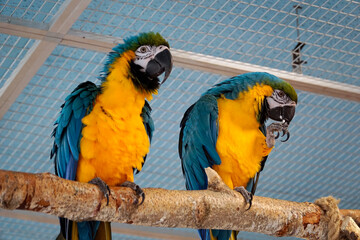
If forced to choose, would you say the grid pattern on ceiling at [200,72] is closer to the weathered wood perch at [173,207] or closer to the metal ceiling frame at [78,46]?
the metal ceiling frame at [78,46]

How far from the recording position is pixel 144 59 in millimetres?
1749

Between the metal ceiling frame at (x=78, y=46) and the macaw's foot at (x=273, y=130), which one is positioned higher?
the metal ceiling frame at (x=78, y=46)

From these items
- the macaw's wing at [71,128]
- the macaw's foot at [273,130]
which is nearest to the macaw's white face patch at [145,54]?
the macaw's wing at [71,128]

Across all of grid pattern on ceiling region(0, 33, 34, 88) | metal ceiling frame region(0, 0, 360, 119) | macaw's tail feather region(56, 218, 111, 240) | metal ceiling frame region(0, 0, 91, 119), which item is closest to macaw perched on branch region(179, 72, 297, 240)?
metal ceiling frame region(0, 0, 360, 119)

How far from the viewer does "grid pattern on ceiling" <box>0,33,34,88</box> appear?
6.63ft

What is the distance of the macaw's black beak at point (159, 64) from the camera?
1.74 meters

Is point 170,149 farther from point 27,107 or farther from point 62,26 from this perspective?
point 62,26

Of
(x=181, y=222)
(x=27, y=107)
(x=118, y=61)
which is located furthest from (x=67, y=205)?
(x=27, y=107)

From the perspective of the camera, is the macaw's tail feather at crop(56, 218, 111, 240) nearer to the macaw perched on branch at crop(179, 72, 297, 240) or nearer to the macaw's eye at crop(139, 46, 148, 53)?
the macaw perched on branch at crop(179, 72, 297, 240)

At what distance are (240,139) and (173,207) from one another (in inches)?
19.7

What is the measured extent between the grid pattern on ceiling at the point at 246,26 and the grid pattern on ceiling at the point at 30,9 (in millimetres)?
129

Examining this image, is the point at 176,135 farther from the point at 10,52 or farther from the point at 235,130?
the point at 10,52

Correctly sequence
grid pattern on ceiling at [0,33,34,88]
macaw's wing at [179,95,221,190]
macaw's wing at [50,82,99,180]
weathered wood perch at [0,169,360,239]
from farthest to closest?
grid pattern on ceiling at [0,33,34,88]
macaw's wing at [179,95,221,190]
macaw's wing at [50,82,99,180]
weathered wood perch at [0,169,360,239]

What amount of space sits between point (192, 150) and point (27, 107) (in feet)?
2.80
